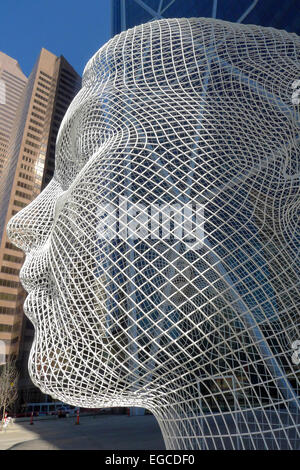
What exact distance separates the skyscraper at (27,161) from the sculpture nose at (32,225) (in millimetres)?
64878

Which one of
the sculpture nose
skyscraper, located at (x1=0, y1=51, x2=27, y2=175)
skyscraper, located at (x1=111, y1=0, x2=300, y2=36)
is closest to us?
the sculpture nose

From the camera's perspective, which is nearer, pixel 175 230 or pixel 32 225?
pixel 175 230

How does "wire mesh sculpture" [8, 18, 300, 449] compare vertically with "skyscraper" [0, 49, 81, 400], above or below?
below

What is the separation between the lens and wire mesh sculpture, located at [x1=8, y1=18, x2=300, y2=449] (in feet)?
36.7

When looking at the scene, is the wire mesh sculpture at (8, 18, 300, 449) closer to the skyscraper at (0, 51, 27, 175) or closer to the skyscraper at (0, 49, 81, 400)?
the skyscraper at (0, 49, 81, 400)

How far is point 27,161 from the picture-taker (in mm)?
95125

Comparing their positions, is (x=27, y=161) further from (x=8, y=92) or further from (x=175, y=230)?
(x=8, y=92)

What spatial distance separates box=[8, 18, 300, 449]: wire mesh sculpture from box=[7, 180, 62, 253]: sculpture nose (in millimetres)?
181

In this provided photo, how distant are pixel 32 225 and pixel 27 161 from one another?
84779mm

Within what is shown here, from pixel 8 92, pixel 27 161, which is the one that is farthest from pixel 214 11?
pixel 8 92

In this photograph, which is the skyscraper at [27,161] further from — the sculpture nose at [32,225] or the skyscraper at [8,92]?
the sculpture nose at [32,225]

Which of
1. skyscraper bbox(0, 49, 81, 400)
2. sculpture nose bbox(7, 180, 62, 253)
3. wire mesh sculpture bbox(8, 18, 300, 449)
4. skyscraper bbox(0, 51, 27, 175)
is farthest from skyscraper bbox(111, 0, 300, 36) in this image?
skyscraper bbox(0, 51, 27, 175)

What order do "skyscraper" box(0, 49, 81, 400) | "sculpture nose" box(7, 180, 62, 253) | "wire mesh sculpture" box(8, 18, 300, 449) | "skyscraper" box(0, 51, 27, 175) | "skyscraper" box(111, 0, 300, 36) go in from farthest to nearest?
"skyscraper" box(0, 51, 27, 175) < "skyscraper" box(0, 49, 81, 400) < "skyscraper" box(111, 0, 300, 36) < "sculpture nose" box(7, 180, 62, 253) < "wire mesh sculpture" box(8, 18, 300, 449)
